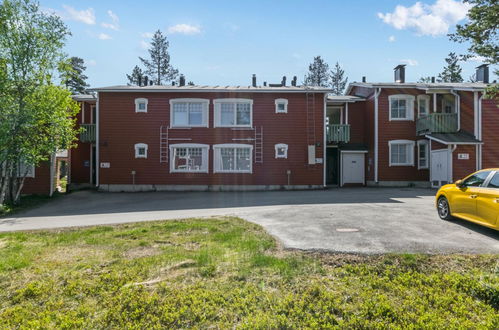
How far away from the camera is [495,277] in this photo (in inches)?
165

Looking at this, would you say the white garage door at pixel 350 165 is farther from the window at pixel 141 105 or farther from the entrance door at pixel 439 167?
the window at pixel 141 105

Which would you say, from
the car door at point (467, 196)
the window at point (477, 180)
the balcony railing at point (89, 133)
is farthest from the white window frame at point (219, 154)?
the window at point (477, 180)

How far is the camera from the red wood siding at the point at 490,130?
17969 millimetres

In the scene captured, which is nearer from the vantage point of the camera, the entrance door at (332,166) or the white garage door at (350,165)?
the white garage door at (350,165)

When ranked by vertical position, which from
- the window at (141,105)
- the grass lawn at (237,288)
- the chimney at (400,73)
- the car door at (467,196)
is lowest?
the grass lawn at (237,288)

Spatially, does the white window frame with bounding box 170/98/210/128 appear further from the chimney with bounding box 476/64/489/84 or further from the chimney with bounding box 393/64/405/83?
the chimney with bounding box 476/64/489/84

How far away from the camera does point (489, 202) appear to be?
6430 mm

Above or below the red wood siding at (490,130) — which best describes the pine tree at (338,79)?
above

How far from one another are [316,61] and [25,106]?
42244mm

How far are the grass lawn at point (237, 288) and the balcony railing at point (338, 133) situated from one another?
14.5 m

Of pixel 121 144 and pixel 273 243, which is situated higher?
pixel 121 144

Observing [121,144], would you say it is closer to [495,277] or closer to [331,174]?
[331,174]

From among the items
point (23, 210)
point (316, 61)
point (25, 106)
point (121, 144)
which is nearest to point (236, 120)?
point (121, 144)

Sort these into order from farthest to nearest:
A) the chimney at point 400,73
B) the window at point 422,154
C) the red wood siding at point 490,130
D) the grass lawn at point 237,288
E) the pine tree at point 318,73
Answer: the pine tree at point 318,73
the chimney at point 400,73
the window at point 422,154
the red wood siding at point 490,130
the grass lawn at point 237,288
